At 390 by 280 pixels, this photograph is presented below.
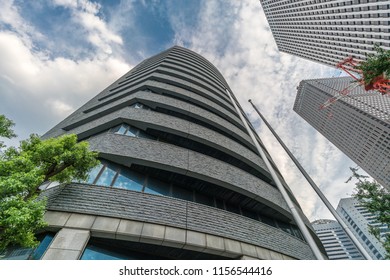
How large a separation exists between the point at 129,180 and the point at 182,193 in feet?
9.27

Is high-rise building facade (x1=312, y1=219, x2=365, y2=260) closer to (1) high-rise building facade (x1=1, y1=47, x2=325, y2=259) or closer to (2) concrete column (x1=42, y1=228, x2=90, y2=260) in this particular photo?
(1) high-rise building facade (x1=1, y1=47, x2=325, y2=259)

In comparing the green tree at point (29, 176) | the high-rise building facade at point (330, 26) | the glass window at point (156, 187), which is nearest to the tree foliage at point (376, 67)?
the glass window at point (156, 187)

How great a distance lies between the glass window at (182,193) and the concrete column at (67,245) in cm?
453

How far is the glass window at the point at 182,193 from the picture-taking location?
34.3 ft

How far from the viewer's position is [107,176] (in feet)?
30.5

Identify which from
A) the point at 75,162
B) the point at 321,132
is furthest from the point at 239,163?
the point at 321,132

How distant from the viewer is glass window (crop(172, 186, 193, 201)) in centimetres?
1045

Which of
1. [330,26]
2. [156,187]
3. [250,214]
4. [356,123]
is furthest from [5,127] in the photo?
[356,123]

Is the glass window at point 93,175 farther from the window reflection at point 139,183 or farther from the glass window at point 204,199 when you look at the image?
the glass window at point 204,199

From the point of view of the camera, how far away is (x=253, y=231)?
9.93 meters

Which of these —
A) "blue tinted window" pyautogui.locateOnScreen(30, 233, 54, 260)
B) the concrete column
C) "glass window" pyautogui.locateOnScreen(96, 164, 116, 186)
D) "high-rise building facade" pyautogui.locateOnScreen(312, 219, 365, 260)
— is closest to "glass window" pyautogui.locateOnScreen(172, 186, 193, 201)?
"glass window" pyautogui.locateOnScreen(96, 164, 116, 186)

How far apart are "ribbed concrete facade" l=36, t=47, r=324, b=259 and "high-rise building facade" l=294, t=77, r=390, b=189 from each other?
321 ft

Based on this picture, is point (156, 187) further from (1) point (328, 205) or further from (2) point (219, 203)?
(1) point (328, 205)
